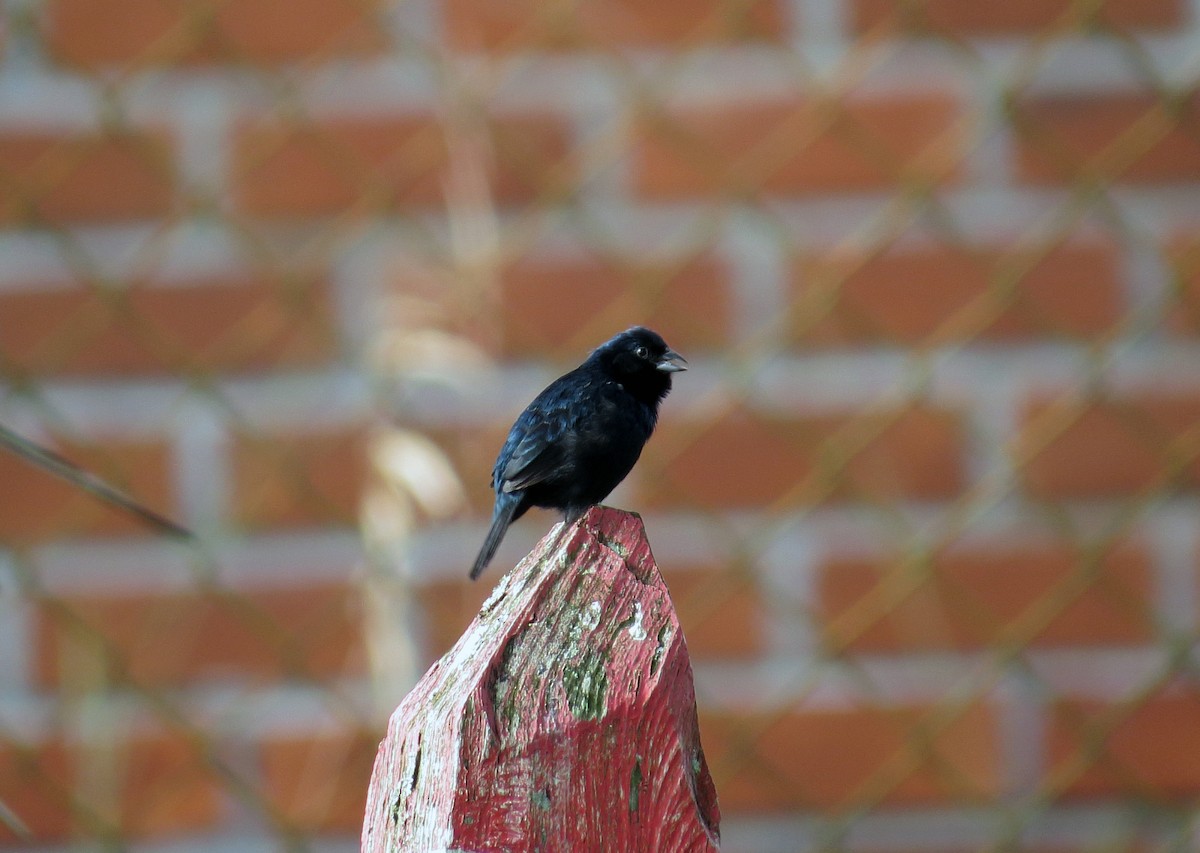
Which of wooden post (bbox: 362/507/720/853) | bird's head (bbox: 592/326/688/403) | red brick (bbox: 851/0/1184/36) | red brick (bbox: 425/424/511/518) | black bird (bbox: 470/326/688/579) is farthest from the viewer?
red brick (bbox: 851/0/1184/36)

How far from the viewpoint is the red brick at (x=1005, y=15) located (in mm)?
2232

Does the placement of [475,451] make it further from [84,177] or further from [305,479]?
[84,177]

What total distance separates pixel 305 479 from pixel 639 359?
60cm

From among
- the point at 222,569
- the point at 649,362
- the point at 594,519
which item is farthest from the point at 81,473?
the point at 222,569

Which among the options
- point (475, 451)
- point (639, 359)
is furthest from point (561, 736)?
point (475, 451)

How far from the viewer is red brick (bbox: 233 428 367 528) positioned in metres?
2.14

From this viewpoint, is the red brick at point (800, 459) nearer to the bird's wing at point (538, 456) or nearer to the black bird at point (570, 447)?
the black bird at point (570, 447)

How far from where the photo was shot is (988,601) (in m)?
2.20

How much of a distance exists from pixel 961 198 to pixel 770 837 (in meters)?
1.07

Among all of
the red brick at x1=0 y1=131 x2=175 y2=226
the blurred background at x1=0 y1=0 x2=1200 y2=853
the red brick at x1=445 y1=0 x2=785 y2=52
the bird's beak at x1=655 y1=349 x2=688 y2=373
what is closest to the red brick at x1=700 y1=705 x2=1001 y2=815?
the blurred background at x1=0 y1=0 x2=1200 y2=853

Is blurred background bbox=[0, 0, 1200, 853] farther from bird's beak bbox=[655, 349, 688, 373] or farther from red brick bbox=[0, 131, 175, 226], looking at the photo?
bird's beak bbox=[655, 349, 688, 373]

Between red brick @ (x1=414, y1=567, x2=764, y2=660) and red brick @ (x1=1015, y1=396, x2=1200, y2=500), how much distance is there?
0.49 metres

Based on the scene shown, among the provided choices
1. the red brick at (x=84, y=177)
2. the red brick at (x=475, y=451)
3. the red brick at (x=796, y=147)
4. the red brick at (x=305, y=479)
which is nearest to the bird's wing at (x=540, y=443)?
the red brick at (x=475, y=451)

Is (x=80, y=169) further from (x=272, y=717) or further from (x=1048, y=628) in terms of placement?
(x=1048, y=628)
